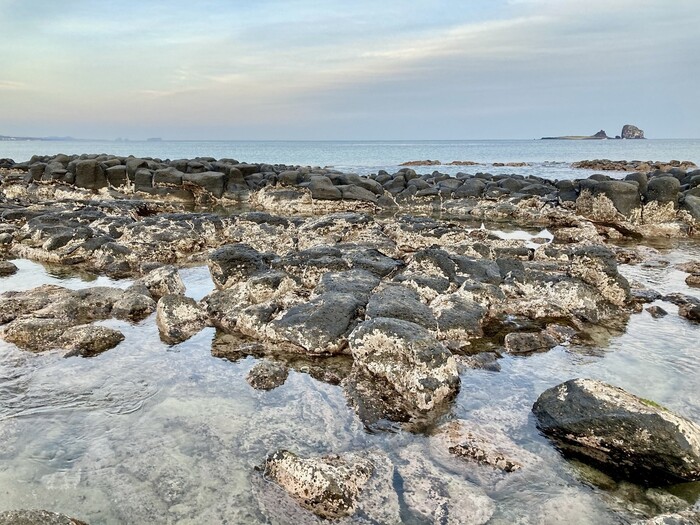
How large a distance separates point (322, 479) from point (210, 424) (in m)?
1.89

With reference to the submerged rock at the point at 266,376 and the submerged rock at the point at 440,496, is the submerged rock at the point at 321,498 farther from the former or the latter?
the submerged rock at the point at 266,376

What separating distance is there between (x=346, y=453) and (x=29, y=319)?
632cm

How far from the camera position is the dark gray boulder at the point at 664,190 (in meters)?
19.6

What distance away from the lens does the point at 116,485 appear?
4.77m

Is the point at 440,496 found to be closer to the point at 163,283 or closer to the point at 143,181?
the point at 163,283

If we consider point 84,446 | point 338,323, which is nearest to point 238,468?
point 84,446

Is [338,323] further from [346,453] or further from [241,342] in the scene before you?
[346,453]

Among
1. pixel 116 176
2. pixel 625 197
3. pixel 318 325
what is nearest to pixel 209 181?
pixel 116 176

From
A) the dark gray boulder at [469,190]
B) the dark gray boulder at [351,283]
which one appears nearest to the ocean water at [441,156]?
the dark gray boulder at [469,190]

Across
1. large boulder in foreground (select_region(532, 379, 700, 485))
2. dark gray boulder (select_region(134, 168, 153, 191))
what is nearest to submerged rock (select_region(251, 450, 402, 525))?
large boulder in foreground (select_region(532, 379, 700, 485))

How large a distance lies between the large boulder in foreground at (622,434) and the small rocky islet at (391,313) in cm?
1

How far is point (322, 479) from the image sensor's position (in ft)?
15.0

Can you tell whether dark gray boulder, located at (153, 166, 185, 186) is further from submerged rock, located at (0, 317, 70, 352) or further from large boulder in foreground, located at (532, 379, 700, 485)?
large boulder in foreground, located at (532, 379, 700, 485)

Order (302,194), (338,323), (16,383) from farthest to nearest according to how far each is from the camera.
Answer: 1. (302,194)
2. (338,323)
3. (16,383)
